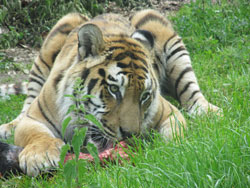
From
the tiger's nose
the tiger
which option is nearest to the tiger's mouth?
the tiger

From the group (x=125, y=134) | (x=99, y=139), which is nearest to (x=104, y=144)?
(x=99, y=139)

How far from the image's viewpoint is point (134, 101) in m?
3.38

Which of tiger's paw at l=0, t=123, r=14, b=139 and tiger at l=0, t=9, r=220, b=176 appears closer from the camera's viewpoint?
tiger at l=0, t=9, r=220, b=176

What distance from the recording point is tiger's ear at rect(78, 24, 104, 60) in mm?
3484

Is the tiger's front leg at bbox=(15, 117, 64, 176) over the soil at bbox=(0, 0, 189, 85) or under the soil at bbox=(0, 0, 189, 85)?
over

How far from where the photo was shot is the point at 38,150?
10.8 feet

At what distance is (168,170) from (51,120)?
1757 millimetres

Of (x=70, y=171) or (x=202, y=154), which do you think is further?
(x=202, y=154)

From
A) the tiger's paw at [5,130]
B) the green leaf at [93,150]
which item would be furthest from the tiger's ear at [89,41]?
the tiger's paw at [5,130]

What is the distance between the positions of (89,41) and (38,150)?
1.05 metres

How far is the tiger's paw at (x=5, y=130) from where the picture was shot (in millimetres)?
4623

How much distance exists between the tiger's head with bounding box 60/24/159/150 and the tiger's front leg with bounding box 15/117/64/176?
1.24 ft

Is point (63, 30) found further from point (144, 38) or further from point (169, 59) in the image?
point (144, 38)

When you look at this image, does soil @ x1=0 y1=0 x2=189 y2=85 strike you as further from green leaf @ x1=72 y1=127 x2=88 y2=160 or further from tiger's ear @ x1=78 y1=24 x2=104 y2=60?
green leaf @ x1=72 y1=127 x2=88 y2=160
